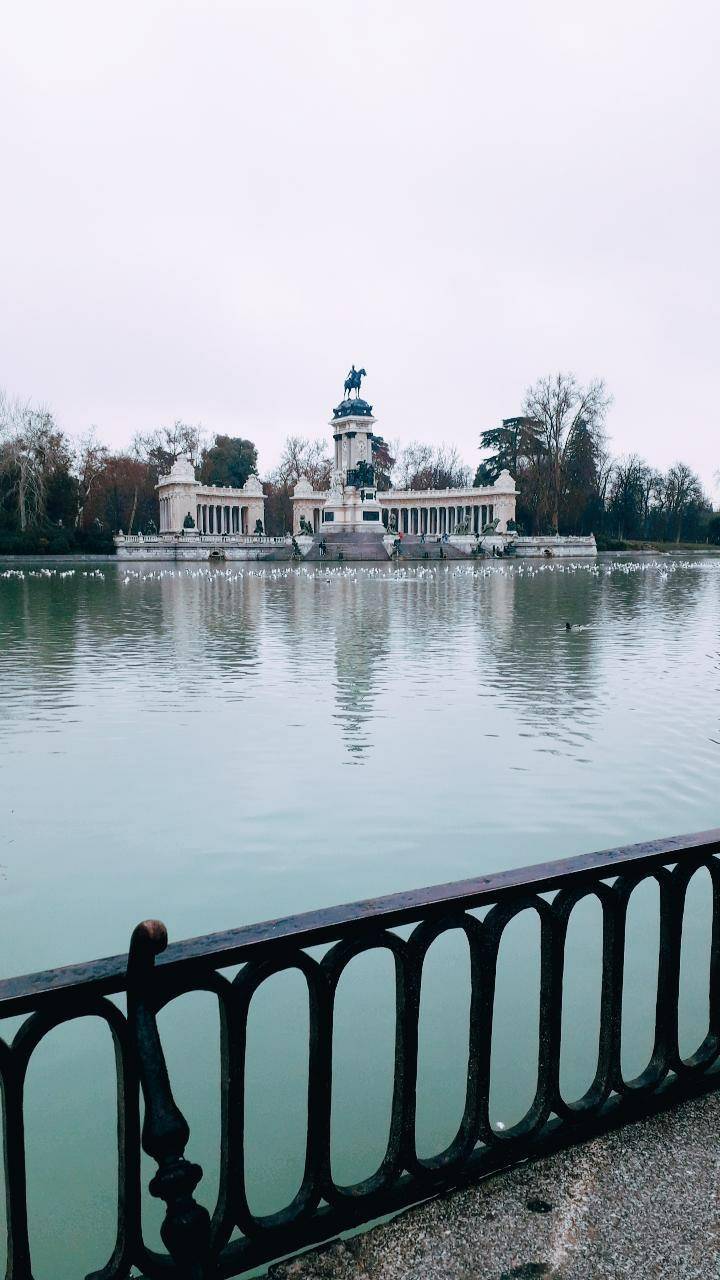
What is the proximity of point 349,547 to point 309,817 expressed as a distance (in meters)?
62.3

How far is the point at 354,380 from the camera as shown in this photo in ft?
272

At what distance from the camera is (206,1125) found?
3.93 metres

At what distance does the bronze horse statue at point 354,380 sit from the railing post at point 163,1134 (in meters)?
84.3

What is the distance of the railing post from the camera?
74.0 inches

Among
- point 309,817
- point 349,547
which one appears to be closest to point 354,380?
point 349,547

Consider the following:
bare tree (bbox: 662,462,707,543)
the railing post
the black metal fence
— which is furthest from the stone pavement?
bare tree (bbox: 662,462,707,543)

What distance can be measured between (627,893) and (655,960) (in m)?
3.11

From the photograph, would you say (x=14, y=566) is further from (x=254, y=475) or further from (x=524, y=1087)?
(x=524, y=1087)

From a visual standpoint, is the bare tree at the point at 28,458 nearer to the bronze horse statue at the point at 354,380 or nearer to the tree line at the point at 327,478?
the tree line at the point at 327,478

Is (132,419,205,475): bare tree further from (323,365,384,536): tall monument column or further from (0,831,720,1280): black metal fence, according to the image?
(0,831,720,1280): black metal fence

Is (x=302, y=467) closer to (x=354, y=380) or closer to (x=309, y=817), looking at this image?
(x=354, y=380)

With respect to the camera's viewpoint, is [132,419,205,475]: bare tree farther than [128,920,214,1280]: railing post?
Yes

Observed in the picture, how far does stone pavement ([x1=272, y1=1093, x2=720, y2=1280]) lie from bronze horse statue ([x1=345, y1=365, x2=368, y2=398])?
3305 inches

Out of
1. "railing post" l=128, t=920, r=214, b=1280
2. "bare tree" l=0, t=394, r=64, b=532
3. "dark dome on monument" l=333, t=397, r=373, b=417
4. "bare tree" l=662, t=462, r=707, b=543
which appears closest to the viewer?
"railing post" l=128, t=920, r=214, b=1280
